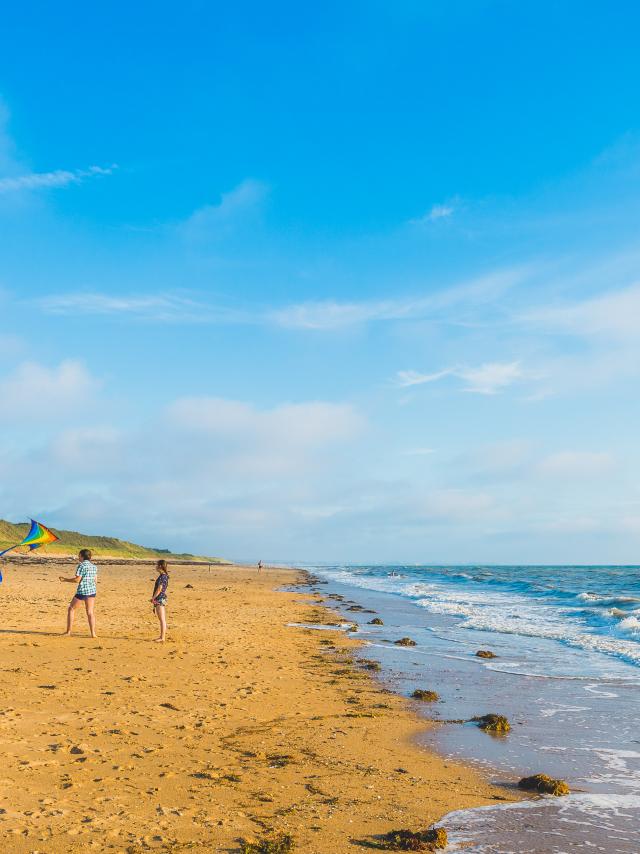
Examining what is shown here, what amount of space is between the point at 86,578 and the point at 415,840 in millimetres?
12049

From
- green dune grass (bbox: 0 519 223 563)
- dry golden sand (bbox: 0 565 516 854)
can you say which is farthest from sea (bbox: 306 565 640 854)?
green dune grass (bbox: 0 519 223 563)

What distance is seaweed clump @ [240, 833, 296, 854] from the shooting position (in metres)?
5.22

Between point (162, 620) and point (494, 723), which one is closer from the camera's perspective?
point (494, 723)

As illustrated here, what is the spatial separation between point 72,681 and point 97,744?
3.60 meters

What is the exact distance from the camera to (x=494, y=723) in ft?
31.4

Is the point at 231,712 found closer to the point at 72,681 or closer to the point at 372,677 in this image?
the point at 72,681

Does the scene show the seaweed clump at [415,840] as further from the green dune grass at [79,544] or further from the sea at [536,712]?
the green dune grass at [79,544]

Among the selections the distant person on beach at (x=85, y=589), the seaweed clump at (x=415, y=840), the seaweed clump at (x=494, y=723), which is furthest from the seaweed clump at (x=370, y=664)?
the seaweed clump at (x=415, y=840)

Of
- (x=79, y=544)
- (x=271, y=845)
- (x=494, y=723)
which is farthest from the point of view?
(x=79, y=544)

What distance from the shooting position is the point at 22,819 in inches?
221

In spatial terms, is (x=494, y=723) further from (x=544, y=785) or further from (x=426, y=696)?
(x=544, y=785)

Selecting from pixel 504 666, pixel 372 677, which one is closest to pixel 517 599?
pixel 504 666

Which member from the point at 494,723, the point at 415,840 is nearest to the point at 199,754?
the point at 415,840

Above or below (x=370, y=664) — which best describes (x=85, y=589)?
above
